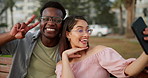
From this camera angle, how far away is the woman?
→ 71.8 inches

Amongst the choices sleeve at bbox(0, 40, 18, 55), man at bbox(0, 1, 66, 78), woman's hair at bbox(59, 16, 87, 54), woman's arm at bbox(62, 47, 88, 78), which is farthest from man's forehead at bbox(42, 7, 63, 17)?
woman's arm at bbox(62, 47, 88, 78)

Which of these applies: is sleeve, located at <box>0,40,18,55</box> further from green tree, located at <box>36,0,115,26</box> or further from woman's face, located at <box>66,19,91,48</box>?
green tree, located at <box>36,0,115,26</box>

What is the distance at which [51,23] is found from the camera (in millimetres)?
2443

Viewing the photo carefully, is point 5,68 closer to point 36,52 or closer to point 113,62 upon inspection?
point 36,52

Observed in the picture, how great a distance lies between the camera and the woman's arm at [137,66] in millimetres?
1631

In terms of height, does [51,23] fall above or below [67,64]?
above

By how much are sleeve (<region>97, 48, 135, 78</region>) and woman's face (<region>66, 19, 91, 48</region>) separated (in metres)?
0.19

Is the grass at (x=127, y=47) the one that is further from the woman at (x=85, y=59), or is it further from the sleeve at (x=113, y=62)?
the sleeve at (x=113, y=62)

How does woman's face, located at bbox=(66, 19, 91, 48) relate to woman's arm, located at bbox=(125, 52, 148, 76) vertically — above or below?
above

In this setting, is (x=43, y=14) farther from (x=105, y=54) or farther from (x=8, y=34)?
(x=105, y=54)

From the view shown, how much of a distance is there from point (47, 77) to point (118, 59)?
102cm

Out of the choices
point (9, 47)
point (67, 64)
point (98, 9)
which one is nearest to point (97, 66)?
point (67, 64)

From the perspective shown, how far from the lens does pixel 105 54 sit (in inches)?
76.5

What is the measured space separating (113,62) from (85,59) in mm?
294
